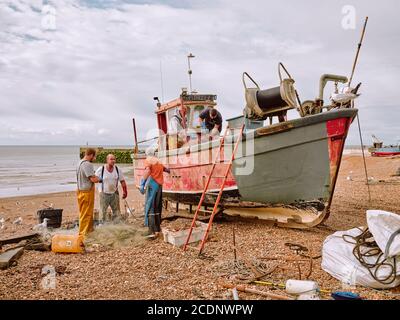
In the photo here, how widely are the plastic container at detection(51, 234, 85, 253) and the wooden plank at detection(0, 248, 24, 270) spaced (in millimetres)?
527

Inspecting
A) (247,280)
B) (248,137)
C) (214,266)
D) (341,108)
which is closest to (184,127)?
(248,137)

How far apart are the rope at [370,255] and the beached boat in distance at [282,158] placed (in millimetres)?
1901

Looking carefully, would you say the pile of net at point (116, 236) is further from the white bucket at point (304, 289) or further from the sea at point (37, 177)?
the sea at point (37, 177)

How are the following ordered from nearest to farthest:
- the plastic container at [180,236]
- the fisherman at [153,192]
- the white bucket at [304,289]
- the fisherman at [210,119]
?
1. the white bucket at [304,289]
2. the plastic container at [180,236]
3. the fisherman at [153,192]
4. the fisherman at [210,119]

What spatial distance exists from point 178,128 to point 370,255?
6501mm

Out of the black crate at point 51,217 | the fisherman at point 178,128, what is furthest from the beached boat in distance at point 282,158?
the black crate at point 51,217

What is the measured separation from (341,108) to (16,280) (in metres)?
5.88

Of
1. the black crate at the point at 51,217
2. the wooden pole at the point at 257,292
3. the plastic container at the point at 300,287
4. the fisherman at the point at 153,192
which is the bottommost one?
the wooden pole at the point at 257,292

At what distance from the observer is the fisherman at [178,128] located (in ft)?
30.6

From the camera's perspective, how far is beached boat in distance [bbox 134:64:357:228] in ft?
21.4

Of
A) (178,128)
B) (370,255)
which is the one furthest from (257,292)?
(178,128)

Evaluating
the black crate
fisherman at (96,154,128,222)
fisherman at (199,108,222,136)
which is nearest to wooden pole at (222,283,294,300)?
fisherman at (96,154,128,222)

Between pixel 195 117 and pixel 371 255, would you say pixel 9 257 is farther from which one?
pixel 195 117
